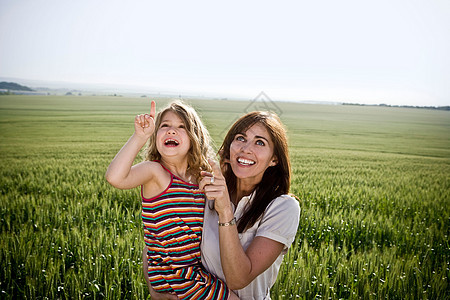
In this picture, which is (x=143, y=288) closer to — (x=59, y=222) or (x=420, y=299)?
(x=59, y=222)

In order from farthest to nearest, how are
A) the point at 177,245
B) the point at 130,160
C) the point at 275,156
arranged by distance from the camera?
the point at 275,156
the point at 177,245
the point at 130,160

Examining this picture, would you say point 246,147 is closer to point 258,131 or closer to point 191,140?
point 258,131

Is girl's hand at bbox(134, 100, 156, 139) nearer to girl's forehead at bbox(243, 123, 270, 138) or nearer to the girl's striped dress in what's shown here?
the girl's striped dress

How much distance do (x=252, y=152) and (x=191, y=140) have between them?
0.43m

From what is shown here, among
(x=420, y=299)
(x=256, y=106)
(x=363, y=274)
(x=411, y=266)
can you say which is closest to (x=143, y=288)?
(x=256, y=106)

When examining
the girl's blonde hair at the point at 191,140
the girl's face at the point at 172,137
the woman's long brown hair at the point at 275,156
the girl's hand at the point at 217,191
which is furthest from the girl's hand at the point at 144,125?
the woman's long brown hair at the point at 275,156

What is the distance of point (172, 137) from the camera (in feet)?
6.63

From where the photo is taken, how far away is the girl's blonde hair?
6.88ft

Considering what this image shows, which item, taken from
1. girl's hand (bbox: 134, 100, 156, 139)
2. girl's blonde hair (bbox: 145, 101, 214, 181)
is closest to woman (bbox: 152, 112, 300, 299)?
girl's blonde hair (bbox: 145, 101, 214, 181)

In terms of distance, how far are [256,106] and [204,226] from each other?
93 centimetres

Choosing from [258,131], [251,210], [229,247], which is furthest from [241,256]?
[258,131]

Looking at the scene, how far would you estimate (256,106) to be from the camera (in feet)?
7.30

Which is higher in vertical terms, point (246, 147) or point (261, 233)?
point (246, 147)

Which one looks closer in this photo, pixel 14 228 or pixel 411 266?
pixel 411 266
